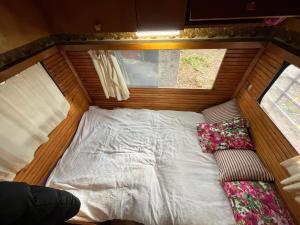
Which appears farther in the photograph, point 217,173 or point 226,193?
point 217,173

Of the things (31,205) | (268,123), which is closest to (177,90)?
(268,123)

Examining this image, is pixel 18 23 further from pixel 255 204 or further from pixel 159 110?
pixel 255 204

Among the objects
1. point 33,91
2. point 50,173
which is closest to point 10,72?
point 33,91

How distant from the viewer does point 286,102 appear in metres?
1.43

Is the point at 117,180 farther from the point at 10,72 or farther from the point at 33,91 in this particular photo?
the point at 10,72

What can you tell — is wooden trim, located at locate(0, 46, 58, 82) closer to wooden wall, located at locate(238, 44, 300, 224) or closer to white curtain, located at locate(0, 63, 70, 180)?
white curtain, located at locate(0, 63, 70, 180)

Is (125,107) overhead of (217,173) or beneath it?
overhead

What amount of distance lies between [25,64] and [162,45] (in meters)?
1.26

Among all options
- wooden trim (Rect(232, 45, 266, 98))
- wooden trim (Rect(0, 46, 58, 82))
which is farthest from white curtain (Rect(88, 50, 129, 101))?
wooden trim (Rect(232, 45, 266, 98))

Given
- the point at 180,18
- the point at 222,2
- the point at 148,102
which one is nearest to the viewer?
the point at 222,2

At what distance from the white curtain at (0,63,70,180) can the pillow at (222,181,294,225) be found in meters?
1.76

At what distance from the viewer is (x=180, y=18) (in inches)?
46.4

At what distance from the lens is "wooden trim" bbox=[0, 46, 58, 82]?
1.24 metres

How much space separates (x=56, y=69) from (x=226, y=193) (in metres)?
2.12
